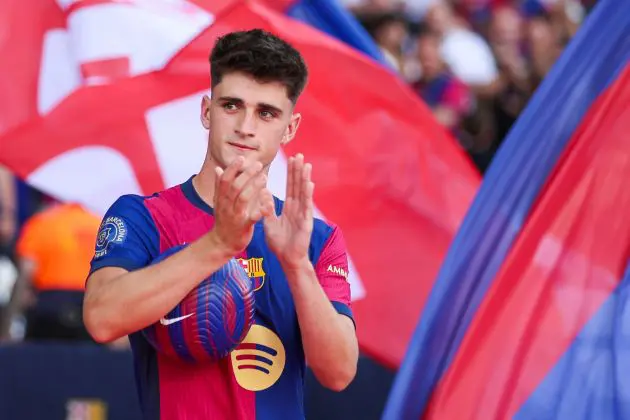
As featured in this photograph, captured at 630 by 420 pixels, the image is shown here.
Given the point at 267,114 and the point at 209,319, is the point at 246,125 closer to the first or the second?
the point at 267,114

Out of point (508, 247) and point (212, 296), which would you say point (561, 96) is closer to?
point (508, 247)

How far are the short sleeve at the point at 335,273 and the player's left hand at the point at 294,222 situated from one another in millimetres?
320

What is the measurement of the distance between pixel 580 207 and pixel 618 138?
343mm

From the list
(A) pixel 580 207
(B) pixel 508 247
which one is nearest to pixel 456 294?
(B) pixel 508 247

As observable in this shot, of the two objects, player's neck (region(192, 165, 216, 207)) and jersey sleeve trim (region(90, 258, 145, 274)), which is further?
player's neck (region(192, 165, 216, 207))

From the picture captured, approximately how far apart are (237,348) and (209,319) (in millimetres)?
298

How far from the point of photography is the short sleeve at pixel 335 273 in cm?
376

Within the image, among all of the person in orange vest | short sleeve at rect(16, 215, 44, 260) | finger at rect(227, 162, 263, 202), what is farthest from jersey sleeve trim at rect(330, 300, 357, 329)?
short sleeve at rect(16, 215, 44, 260)

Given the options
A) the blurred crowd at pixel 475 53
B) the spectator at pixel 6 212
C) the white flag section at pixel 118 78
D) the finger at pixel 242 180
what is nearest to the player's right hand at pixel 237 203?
the finger at pixel 242 180

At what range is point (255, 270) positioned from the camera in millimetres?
Answer: 3768

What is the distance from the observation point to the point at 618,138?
5.24 m

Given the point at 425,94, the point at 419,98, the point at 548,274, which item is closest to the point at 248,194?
the point at 548,274

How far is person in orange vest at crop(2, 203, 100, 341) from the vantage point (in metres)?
9.42

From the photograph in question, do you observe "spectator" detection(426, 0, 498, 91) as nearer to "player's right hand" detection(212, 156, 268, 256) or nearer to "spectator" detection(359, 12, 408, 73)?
"spectator" detection(359, 12, 408, 73)
